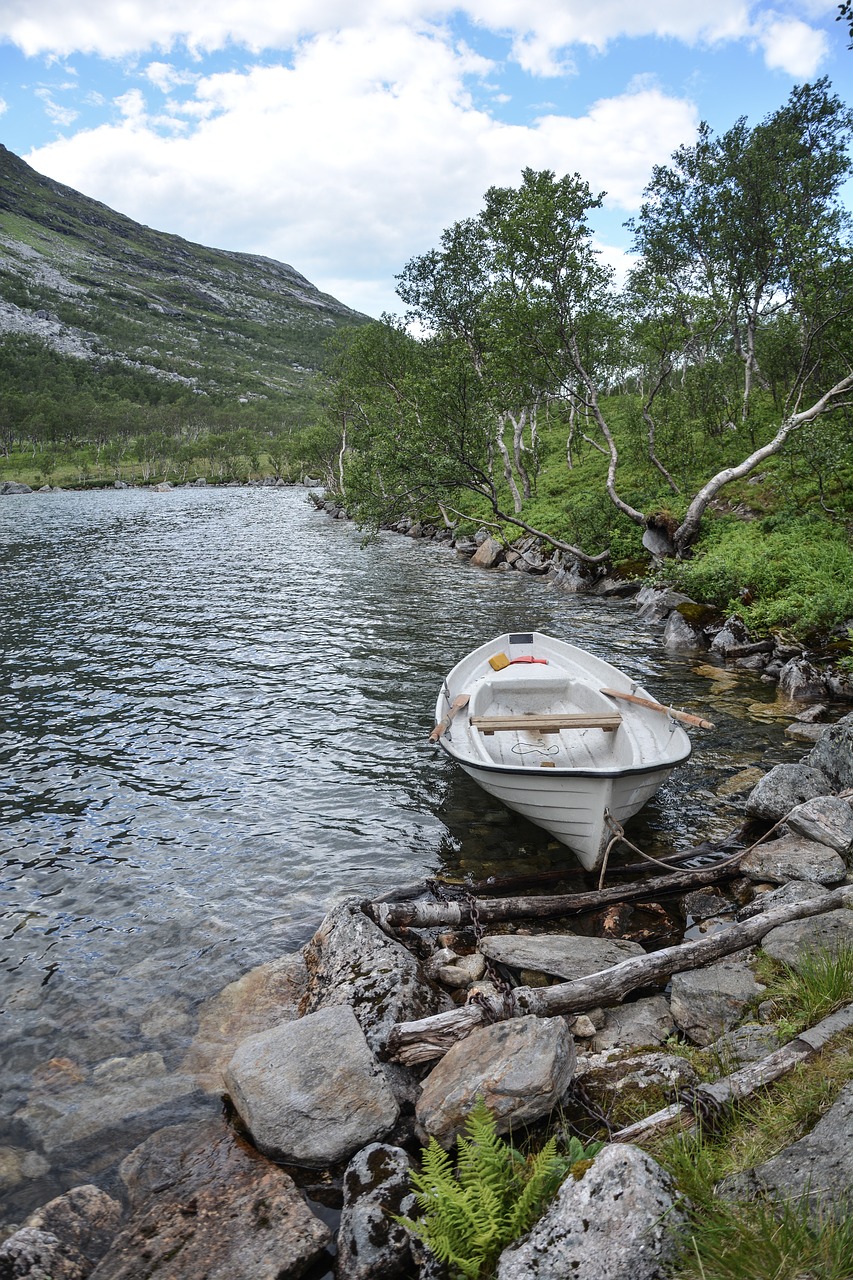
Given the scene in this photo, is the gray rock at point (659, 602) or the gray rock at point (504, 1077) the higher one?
the gray rock at point (659, 602)

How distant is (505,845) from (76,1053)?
5924 millimetres

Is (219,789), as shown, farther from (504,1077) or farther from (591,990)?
(504,1077)

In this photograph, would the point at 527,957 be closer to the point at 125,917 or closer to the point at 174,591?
the point at 125,917

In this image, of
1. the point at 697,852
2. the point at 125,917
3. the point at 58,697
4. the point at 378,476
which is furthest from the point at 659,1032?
the point at 378,476

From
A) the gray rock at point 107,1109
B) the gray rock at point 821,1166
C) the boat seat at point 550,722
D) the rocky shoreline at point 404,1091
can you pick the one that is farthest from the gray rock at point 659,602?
the gray rock at point 107,1109

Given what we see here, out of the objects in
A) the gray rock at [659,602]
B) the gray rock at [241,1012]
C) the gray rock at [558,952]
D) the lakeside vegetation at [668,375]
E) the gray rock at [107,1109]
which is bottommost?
the gray rock at [107,1109]

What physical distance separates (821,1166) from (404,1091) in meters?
3.24

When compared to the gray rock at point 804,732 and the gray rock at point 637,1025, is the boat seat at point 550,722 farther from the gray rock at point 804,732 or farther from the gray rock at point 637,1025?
the gray rock at point 637,1025

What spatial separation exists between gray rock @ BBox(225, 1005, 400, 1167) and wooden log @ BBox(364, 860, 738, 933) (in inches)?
75.8

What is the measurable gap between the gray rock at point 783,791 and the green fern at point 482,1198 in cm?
640

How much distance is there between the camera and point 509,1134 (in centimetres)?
474

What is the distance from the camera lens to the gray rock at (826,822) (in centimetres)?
812

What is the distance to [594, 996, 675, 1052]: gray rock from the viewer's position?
5816 mm

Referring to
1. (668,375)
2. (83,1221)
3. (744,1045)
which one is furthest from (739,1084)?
(668,375)
